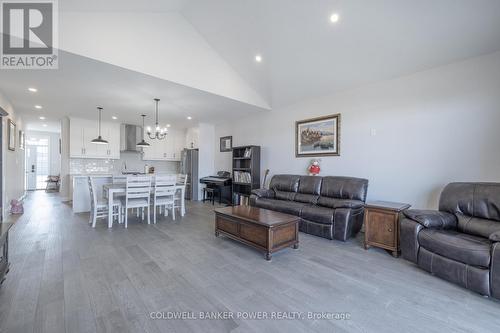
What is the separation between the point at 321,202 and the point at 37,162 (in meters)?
12.6

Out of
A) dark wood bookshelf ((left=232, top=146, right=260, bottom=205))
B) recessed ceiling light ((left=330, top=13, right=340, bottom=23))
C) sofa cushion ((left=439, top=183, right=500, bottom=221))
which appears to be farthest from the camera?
dark wood bookshelf ((left=232, top=146, right=260, bottom=205))

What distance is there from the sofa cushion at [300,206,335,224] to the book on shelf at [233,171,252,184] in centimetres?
227

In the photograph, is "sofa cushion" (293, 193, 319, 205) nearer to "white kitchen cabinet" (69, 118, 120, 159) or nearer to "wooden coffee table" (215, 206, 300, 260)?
"wooden coffee table" (215, 206, 300, 260)

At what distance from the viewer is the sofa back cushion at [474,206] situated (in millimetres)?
2414

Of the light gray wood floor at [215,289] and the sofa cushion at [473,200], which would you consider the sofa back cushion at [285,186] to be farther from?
the sofa cushion at [473,200]

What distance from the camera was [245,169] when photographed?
592 centimetres

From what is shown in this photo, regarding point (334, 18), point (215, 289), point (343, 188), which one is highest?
point (334, 18)

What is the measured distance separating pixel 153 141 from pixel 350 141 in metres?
6.88

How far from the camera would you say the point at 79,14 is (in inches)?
111

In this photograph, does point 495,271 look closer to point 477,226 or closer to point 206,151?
point 477,226

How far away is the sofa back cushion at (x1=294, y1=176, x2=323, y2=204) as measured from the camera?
13.9ft

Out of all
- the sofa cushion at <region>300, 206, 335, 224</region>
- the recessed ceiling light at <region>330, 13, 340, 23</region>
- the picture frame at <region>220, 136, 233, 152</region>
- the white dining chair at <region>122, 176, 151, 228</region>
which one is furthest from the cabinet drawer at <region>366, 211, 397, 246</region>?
the picture frame at <region>220, 136, 233, 152</region>

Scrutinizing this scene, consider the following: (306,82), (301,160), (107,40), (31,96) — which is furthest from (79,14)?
(301,160)

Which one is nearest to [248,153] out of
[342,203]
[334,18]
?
[342,203]
